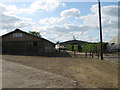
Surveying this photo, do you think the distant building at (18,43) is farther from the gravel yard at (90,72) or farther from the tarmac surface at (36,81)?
the tarmac surface at (36,81)

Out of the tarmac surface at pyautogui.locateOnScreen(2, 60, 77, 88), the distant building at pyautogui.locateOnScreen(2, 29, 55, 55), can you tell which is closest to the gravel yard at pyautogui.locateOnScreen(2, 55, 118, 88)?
the tarmac surface at pyautogui.locateOnScreen(2, 60, 77, 88)

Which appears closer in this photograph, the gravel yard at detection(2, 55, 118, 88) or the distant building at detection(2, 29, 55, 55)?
the gravel yard at detection(2, 55, 118, 88)

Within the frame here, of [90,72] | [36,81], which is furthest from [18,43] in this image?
[36,81]

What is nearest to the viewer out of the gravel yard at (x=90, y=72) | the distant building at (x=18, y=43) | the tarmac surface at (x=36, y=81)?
the tarmac surface at (x=36, y=81)

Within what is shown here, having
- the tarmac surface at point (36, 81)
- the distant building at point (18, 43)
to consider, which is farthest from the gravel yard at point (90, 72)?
the distant building at point (18, 43)

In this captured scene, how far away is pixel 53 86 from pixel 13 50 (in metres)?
30.1

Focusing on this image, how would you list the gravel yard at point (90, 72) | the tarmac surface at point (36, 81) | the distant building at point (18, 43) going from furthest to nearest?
the distant building at point (18, 43) < the gravel yard at point (90, 72) < the tarmac surface at point (36, 81)

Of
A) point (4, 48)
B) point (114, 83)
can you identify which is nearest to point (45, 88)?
point (114, 83)

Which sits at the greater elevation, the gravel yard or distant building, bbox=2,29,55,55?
distant building, bbox=2,29,55,55

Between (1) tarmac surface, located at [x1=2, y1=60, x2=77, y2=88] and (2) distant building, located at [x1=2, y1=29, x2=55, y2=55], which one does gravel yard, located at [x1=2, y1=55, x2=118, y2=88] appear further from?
(2) distant building, located at [x1=2, y1=29, x2=55, y2=55]

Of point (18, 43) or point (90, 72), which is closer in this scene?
point (90, 72)

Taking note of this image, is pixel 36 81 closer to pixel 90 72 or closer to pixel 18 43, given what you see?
pixel 90 72

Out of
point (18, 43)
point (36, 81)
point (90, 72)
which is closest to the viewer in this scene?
point (36, 81)

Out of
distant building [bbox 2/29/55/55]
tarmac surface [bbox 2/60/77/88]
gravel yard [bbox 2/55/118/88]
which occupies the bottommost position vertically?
gravel yard [bbox 2/55/118/88]
